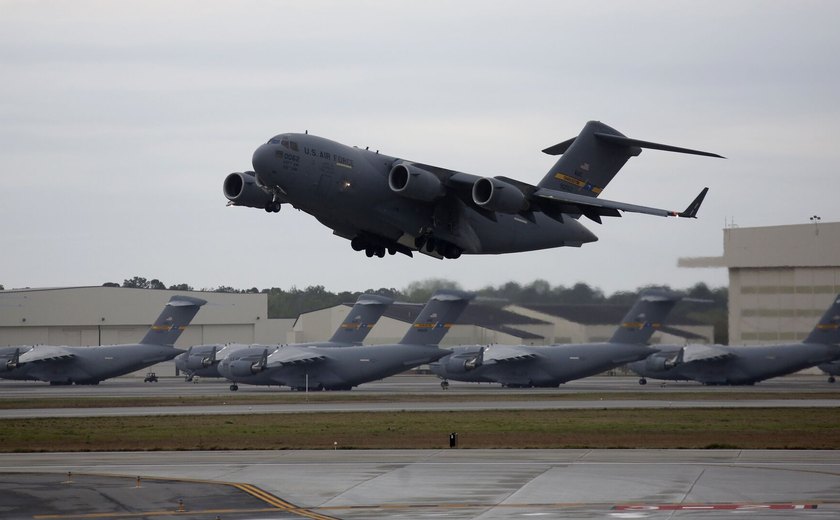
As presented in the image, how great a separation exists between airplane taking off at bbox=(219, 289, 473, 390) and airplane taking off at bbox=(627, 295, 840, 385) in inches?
500

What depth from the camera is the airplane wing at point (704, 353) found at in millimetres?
62281

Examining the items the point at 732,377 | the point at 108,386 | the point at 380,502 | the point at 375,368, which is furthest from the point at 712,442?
the point at 108,386

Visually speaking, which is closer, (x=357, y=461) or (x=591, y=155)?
(x=357, y=461)

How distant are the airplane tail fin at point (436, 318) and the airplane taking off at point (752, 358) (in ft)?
40.7

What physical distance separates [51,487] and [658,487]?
11.7 meters

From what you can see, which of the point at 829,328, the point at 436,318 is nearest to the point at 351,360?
the point at 436,318

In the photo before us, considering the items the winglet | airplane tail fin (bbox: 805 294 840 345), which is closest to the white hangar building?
airplane tail fin (bbox: 805 294 840 345)

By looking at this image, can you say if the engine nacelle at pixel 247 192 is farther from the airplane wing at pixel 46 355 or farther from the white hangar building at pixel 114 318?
the white hangar building at pixel 114 318

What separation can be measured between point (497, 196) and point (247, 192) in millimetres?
5915

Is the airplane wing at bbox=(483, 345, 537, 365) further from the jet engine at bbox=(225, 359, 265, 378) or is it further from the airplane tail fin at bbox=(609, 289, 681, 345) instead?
the jet engine at bbox=(225, 359, 265, 378)

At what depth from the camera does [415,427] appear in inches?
1435

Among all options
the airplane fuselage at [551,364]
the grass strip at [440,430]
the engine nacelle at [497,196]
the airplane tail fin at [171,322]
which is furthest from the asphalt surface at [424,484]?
the airplane tail fin at [171,322]

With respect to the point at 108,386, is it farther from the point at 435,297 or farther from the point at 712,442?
the point at 712,442

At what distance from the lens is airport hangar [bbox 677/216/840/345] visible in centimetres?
7044
